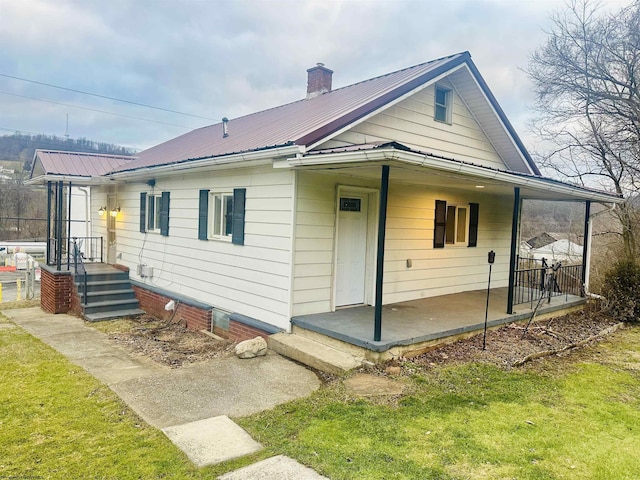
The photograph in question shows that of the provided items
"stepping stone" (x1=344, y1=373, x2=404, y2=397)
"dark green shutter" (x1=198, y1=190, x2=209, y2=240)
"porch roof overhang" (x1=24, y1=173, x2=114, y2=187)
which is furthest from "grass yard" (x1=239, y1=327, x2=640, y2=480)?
"porch roof overhang" (x1=24, y1=173, x2=114, y2=187)

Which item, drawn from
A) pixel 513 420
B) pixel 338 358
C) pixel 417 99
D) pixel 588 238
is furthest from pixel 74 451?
pixel 588 238

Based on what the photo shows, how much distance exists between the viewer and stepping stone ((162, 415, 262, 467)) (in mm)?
3408

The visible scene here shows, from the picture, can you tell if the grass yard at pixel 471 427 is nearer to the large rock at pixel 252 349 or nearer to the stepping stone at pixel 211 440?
the stepping stone at pixel 211 440

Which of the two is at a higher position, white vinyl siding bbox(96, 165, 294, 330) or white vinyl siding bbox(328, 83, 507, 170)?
white vinyl siding bbox(328, 83, 507, 170)

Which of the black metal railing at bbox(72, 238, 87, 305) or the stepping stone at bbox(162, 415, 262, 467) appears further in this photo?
the black metal railing at bbox(72, 238, 87, 305)

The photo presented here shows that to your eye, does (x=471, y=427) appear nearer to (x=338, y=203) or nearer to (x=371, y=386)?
(x=371, y=386)

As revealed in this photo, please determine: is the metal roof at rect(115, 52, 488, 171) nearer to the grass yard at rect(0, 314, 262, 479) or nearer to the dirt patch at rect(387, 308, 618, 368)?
the dirt patch at rect(387, 308, 618, 368)

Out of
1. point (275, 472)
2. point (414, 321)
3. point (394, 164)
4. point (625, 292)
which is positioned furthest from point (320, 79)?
point (275, 472)

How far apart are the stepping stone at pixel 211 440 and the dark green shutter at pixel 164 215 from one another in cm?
658

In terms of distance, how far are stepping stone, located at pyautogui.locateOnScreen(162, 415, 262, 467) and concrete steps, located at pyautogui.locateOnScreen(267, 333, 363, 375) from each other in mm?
1657

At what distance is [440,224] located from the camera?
9406 mm

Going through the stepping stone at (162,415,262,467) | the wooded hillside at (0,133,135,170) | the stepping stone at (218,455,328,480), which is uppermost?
the wooded hillside at (0,133,135,170)

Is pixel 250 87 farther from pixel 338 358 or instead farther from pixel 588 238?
pixel 338 358

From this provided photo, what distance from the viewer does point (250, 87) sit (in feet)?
105
